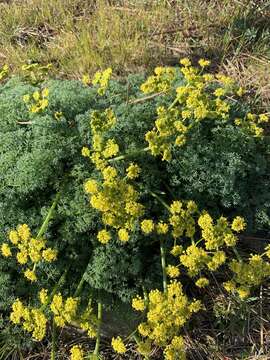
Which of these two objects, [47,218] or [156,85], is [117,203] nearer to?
[47,218]

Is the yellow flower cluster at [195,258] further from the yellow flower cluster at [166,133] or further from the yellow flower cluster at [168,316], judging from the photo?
the yellow flower cluster at [166,133]

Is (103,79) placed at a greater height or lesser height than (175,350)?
greater

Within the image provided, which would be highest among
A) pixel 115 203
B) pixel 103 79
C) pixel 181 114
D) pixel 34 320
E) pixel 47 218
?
pixel 103 79

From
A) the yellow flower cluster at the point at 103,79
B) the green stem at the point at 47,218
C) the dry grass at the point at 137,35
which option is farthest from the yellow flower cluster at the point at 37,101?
the dry grass at the point at 137,35

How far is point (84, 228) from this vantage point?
286 cm

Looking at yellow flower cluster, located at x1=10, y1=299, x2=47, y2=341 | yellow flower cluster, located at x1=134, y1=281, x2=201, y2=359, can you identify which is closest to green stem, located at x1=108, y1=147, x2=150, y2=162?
yellow flower cluster, located at x1=134, y1=281, x2=201, y2=359

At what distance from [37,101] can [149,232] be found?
1138 millimetres

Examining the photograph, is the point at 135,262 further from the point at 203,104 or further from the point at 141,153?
the point at 203,104

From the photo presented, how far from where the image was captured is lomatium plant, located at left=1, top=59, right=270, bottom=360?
2.48 m

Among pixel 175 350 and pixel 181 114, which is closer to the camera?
pixel 175 350

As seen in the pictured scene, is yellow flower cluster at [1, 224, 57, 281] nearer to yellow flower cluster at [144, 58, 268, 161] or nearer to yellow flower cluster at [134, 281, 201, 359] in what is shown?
yellow flower cluster at [134, 281, 201, 359]

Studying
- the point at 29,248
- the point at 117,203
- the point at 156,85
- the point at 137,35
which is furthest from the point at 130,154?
the point at 137,35

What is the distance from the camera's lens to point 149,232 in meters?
2.78

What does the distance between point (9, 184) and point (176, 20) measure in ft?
8.47
